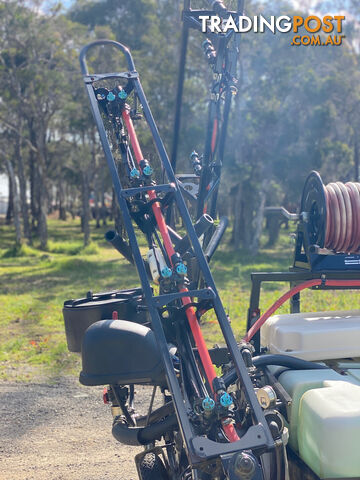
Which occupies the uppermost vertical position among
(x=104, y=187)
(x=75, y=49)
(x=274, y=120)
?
(x=75, y=49)

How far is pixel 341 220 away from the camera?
366cm

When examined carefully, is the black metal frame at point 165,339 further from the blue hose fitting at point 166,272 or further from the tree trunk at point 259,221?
the tree trunk at point 259,221

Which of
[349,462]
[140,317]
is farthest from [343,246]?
[349,462]

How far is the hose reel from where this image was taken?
3598 millimetres

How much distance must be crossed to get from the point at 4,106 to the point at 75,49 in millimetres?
4241

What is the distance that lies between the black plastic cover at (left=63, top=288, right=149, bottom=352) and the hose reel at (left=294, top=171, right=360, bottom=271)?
109 cm

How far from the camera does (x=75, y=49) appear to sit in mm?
24953

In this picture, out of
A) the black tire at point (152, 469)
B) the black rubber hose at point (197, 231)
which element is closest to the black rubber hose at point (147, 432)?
the black tire at point (152, 469)

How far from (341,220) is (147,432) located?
1.76 metres

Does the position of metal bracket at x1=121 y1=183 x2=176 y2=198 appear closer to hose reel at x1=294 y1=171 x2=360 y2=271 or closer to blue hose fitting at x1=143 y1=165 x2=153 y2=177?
blue hose fitting at x1=143 y1=165 x2=153 y2=177

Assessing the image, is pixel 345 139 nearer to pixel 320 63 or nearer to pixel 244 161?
pixel 320 63

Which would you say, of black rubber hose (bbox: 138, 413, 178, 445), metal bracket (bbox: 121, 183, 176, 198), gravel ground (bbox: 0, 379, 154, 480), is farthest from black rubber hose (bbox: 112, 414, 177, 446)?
gravel ground (bbox: 0, 379, 154, 480)

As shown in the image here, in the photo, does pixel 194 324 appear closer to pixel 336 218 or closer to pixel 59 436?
pixel 336 218

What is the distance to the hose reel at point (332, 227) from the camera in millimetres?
3598
